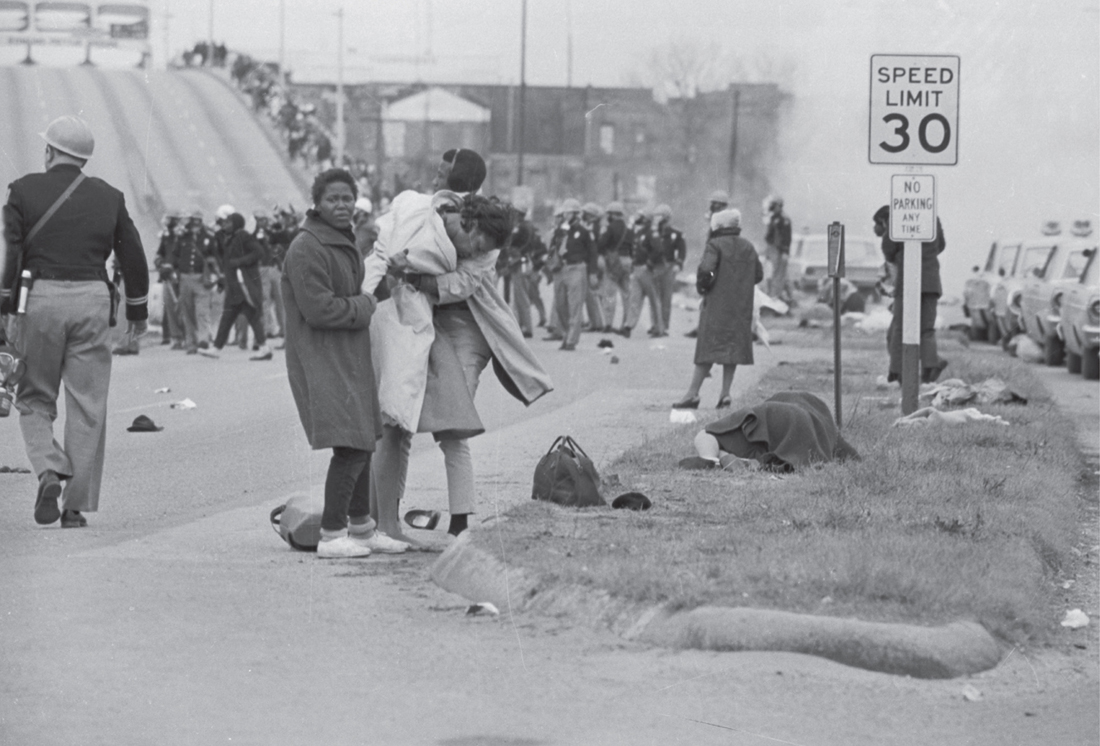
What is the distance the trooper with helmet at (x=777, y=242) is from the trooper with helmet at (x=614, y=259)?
394cm

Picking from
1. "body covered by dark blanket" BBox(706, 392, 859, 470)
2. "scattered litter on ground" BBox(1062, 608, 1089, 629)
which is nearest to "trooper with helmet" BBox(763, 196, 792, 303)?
"body covered by dark blanket" BBox(706, 392, 859, 470)

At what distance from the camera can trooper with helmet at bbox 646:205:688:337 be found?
99.5 feet

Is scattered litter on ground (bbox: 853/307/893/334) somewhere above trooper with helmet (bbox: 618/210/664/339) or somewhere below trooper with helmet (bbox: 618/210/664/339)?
below

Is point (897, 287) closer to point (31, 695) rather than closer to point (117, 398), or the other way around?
point (117, 398)

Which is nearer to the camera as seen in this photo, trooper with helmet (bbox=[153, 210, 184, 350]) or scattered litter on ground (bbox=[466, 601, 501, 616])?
scattered litter on ground (bbox=[466, 601, 501, 616])

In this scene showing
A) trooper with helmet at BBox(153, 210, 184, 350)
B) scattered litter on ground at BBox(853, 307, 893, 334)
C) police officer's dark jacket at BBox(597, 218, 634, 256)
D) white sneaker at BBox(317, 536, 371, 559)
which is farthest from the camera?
police officer's dark jacket at BBox(597, 218, 634, 256)

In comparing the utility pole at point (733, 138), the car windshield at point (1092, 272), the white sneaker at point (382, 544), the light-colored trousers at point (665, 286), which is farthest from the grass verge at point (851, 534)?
the utility pole at point (733, 138)

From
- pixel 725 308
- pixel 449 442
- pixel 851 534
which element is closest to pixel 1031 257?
pixel 725 308

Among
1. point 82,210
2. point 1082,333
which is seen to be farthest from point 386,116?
point 82,210

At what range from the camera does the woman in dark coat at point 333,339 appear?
27.4ft

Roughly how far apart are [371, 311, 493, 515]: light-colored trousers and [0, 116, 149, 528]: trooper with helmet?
1.41 metres

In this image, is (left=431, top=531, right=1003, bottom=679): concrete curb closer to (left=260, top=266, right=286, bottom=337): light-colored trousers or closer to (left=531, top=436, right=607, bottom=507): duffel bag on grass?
(left=531, top=436, right=607, bottom=507): duffel bag on grass

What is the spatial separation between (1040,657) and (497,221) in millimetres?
3248

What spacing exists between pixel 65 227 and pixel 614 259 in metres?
21.9
